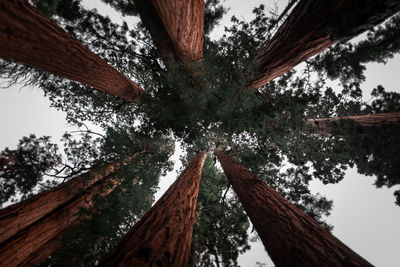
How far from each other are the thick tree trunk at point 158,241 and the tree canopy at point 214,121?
2.14 metres

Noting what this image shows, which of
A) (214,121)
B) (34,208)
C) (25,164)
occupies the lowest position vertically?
(34,208)

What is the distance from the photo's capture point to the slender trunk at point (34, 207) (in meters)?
3.57

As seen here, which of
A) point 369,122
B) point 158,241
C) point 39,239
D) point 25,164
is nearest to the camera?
point 158,241

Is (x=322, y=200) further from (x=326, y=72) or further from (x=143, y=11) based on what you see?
(x=143, y=11)

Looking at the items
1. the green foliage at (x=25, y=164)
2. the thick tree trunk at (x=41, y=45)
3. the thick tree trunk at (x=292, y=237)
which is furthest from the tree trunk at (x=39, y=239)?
the thick tree trunk at (x=292, y=237)

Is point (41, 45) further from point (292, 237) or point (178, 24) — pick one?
point (292, 237)

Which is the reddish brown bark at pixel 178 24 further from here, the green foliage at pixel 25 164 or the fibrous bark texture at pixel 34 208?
the green foliage at pixel 25 164

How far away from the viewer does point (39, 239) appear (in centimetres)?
388

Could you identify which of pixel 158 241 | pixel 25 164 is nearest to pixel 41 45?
pixel 158 241

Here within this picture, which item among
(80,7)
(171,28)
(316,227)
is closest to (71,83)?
(80,7)

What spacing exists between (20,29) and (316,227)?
4.90 metres

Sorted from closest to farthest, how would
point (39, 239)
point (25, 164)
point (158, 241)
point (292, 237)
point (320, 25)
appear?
1. point (158, 241)
2. point (292, 237)
3. point (320, 25)
4. point (39, 239)
5. point (25, 164)

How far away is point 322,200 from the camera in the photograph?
6320 millimetres

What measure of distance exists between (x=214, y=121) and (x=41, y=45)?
4.37 meters
